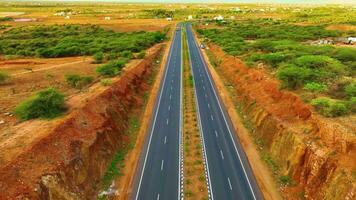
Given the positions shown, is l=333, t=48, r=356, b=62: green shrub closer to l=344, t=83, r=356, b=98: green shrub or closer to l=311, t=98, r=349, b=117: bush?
l=344, t=83, r=356, b=98: green shrub

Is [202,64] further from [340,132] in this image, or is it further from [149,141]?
[340,132]

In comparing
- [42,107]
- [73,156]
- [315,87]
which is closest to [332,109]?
[315,87]

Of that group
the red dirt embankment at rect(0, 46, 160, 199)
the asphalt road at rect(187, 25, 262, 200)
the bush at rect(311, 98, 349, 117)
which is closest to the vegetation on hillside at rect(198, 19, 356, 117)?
the bush at rect(311, 98, 349, 117)

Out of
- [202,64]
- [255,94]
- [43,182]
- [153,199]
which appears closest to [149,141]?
[153,199]

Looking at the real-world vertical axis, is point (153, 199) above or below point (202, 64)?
below

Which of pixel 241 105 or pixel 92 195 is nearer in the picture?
pixel 92 195

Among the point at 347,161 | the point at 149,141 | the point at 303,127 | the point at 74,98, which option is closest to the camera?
the point at 347,161

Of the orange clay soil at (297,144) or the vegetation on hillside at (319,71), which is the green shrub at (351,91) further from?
the orange clay soil at (297,144)
